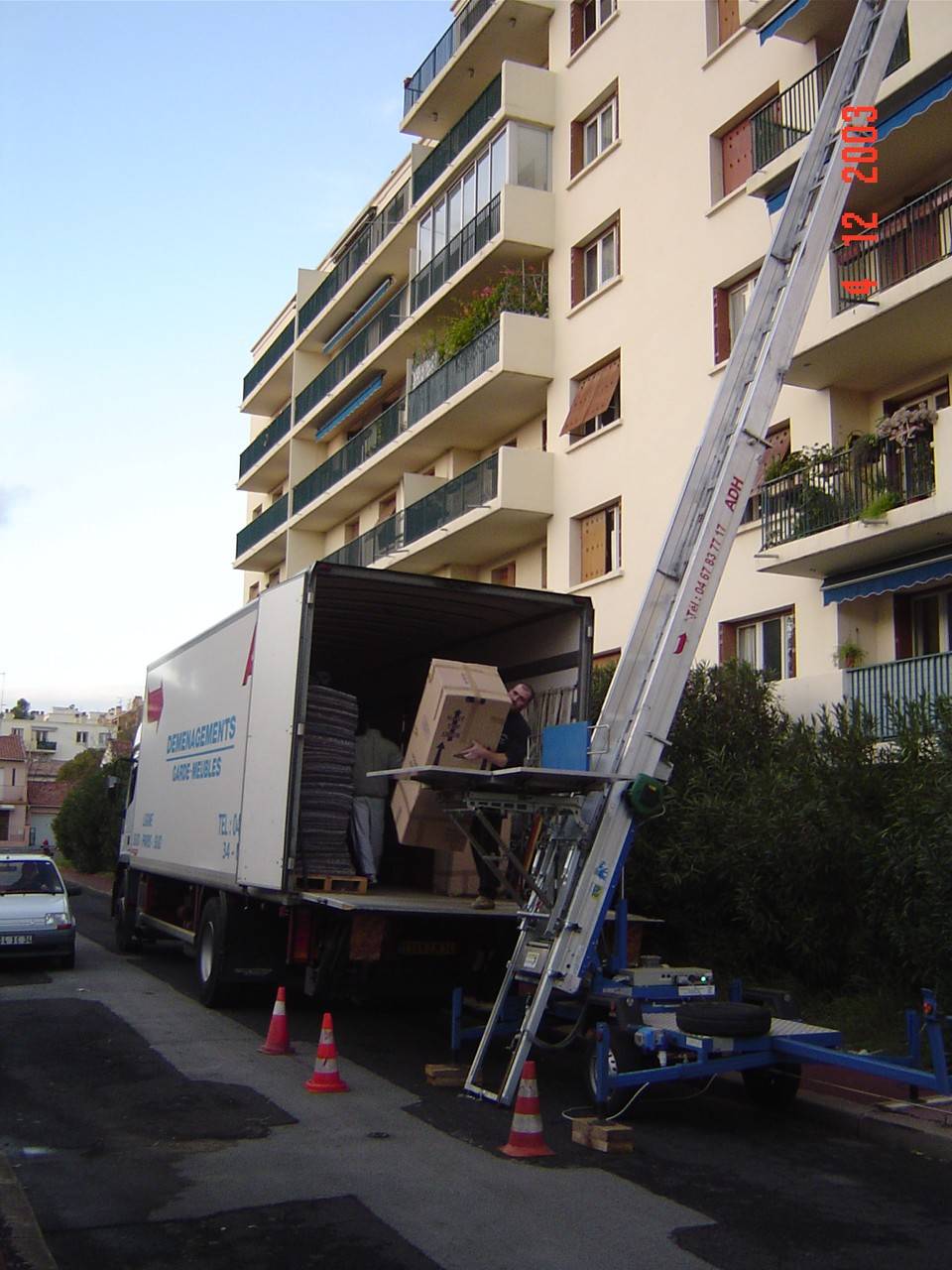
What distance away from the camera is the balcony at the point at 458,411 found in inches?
939

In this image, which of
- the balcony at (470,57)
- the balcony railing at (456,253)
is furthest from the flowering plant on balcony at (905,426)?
the balcony at (470,57)

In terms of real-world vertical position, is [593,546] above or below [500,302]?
below

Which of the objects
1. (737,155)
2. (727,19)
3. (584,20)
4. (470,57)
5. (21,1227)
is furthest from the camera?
(470,57)

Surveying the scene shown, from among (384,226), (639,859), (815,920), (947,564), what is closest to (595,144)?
(384,226)

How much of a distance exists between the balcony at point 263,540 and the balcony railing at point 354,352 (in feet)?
10.3

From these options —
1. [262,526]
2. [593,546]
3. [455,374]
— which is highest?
[262,526]

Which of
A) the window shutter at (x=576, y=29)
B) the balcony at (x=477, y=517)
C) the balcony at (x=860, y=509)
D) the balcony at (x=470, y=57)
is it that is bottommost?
the balcony at (x=860, y=509)

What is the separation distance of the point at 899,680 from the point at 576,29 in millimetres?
16425

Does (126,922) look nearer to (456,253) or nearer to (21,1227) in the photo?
(21,1227)

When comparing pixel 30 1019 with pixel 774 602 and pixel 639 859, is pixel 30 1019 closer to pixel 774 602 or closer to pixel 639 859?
pixel 639 859

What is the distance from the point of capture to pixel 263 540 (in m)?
42.6

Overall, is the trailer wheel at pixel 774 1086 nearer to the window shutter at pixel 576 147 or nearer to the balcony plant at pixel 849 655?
the balcony plant at pixel 849 655

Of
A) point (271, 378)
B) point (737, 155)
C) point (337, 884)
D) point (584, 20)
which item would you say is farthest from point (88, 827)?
point (337, 884)

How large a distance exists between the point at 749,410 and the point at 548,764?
2940 mm
